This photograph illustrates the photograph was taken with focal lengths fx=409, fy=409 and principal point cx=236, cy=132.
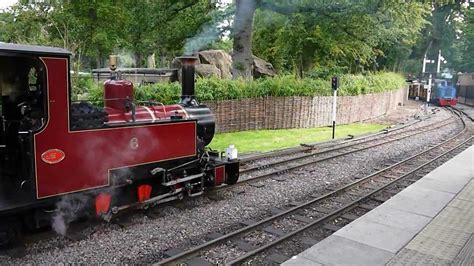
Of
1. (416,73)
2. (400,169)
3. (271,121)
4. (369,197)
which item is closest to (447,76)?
(416,73)

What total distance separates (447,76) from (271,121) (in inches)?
1580

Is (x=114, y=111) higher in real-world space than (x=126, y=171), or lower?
higher

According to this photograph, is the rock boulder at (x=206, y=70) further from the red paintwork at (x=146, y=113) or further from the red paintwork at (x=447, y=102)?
the red paintwork at (x=447, y=102)

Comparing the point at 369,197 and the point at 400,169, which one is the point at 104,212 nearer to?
the point at 369,197

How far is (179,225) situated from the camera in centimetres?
630

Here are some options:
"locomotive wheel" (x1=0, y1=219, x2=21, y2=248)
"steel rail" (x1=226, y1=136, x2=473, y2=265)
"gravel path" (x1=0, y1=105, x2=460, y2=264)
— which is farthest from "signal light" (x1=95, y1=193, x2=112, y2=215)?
"steel rail" (x1=226, y1=136, x2=473, y2=265)

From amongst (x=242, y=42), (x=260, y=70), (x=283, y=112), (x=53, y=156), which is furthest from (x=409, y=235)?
(x=260, y=70)

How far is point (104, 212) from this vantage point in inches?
232

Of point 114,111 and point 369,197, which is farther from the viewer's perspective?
point 369,197

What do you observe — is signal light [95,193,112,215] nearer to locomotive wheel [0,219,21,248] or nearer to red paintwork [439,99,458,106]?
locomotive wheel [0,219,21,248]

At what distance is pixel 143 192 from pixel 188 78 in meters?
2.35

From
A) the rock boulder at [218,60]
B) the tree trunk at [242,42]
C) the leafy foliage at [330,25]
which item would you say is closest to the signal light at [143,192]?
the tree trunk at [242,42]

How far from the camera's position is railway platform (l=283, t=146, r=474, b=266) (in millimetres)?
5117

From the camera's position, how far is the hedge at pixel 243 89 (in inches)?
518
